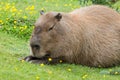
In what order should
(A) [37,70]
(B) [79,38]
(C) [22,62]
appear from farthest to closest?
(B) [79,38]
(C) [22,62]
(A) [37,70]

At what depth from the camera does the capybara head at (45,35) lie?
9383 millimetres

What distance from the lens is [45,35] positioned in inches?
373

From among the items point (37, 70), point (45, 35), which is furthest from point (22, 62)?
point (45, 35)

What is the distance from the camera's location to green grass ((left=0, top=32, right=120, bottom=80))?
27.7 ft

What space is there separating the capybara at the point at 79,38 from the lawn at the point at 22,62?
0.72 feet

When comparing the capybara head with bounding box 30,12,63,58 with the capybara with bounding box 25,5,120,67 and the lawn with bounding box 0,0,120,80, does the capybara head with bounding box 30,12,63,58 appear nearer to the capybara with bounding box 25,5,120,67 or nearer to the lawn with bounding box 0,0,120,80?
the capybara with bounding box 25,5,120,67

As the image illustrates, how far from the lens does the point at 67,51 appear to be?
979cm

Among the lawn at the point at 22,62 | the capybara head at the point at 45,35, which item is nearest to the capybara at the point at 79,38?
the capybara head at the point at 45,35

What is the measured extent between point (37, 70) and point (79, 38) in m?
1.45

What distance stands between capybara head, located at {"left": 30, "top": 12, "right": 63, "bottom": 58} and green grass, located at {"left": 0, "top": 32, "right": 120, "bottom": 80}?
1.04 ft

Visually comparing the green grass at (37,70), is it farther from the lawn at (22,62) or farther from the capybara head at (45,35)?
the capybara head at (45,35)

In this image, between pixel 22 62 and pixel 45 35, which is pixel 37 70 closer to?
pixel 22 62

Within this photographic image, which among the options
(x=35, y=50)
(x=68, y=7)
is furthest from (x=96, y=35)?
(x=68, y=7)

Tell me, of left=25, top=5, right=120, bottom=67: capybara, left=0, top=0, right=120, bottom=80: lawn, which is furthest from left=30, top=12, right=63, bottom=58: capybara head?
left=0, top=0, right=120, bottom=80: lawn
